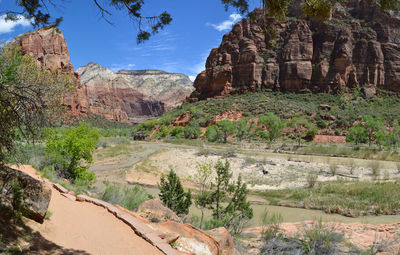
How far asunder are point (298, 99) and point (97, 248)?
75033 millimetres

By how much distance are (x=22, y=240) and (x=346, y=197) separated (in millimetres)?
16464

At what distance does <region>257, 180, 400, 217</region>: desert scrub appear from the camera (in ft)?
43.6

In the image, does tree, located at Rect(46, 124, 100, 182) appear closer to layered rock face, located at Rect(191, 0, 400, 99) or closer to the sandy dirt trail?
the sandy dirt trail

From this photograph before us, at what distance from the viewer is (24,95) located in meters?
5.55

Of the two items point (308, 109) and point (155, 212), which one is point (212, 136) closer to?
point (308, 109)

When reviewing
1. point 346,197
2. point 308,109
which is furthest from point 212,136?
point 346,197

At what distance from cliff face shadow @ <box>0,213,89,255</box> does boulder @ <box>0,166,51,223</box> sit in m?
0.21

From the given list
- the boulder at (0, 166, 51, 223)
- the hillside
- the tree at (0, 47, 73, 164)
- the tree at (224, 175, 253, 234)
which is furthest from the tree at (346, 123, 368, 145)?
the boulder at (0, 166, 51, 223)

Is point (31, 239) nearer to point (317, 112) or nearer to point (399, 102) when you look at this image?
point (317, 112)

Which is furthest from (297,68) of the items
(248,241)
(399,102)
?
(248,241)

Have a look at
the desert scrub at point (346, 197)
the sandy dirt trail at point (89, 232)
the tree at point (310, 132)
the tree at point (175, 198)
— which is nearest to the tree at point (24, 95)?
the sandy dirt trail at point (89, 232)

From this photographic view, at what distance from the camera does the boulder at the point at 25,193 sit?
14.8 feet

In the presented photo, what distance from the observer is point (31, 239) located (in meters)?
4.39

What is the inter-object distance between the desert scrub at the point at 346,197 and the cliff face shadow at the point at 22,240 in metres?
13.5
